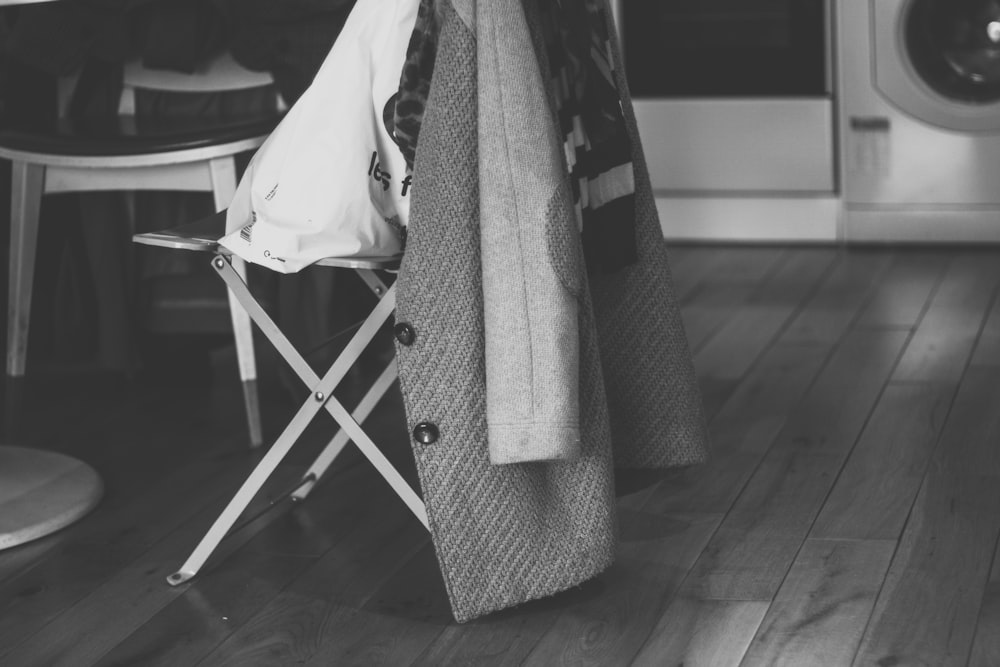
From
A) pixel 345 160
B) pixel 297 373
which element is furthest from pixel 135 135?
pixel 345 160

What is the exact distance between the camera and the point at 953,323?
10.1ft

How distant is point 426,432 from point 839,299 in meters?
1.87

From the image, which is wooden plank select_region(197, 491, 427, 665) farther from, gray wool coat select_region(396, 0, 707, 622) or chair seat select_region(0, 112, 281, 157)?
chair seat select_region(0, 112, 281, 157)

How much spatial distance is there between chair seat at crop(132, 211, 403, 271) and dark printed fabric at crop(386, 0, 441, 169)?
6.3 inches

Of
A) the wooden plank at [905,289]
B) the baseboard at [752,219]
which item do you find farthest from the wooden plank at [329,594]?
the baseboard at [752,219]

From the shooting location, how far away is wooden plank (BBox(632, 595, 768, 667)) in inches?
65.9

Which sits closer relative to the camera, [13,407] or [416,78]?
[416,78]

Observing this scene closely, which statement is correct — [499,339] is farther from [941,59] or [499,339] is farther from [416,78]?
[941,59]

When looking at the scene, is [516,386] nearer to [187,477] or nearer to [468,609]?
[468,609]

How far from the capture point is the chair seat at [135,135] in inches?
93.7

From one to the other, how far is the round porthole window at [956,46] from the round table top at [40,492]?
2469 mm

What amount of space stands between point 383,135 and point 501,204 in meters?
0.23

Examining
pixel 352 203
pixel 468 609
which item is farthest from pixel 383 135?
pixel 468 609

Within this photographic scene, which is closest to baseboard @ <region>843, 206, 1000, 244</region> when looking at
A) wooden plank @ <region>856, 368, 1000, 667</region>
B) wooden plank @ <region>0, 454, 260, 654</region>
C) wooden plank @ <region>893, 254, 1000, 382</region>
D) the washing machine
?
the washing machine
